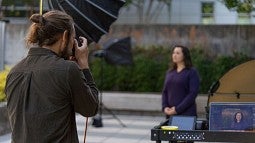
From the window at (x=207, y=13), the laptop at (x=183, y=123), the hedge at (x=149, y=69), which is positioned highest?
the laptop at (x=183, y=123)

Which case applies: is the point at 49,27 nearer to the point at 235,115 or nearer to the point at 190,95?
the point at 235,115

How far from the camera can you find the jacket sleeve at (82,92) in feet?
10.0

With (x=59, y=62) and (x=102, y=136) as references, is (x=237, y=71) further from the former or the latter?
(x=102, y=136)

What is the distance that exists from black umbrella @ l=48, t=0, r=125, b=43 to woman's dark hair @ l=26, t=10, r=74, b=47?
0.97 metres

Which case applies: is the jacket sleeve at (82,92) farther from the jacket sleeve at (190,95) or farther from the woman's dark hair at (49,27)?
the jacket sleeve at (190,95)

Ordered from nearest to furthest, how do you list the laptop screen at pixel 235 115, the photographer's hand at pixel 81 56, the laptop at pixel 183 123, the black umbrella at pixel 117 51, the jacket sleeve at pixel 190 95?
the photographer's hand at pixel 81 56 → the laptop screen at pixel 235 115 → the laptop at pixel 183 123 → the jacket sleeve at pixel 190 95 → the black umbrella at pixel 117 51

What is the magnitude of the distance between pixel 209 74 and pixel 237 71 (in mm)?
9569

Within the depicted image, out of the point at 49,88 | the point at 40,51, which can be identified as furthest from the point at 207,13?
the point at 49,88

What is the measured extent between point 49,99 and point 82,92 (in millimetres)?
196

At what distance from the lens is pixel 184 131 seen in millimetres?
4609

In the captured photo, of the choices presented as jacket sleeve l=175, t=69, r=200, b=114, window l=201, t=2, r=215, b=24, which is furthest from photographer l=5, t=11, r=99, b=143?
window l=201, t=2, r=215, b=24

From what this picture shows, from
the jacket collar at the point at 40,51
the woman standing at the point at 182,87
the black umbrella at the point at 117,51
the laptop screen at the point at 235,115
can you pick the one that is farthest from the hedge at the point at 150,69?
the jacket collar at the point at 40,51

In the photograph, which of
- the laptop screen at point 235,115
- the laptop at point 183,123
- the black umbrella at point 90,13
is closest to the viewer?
the black umbrella at point 90,13

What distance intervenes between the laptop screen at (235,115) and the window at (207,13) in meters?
20.5
